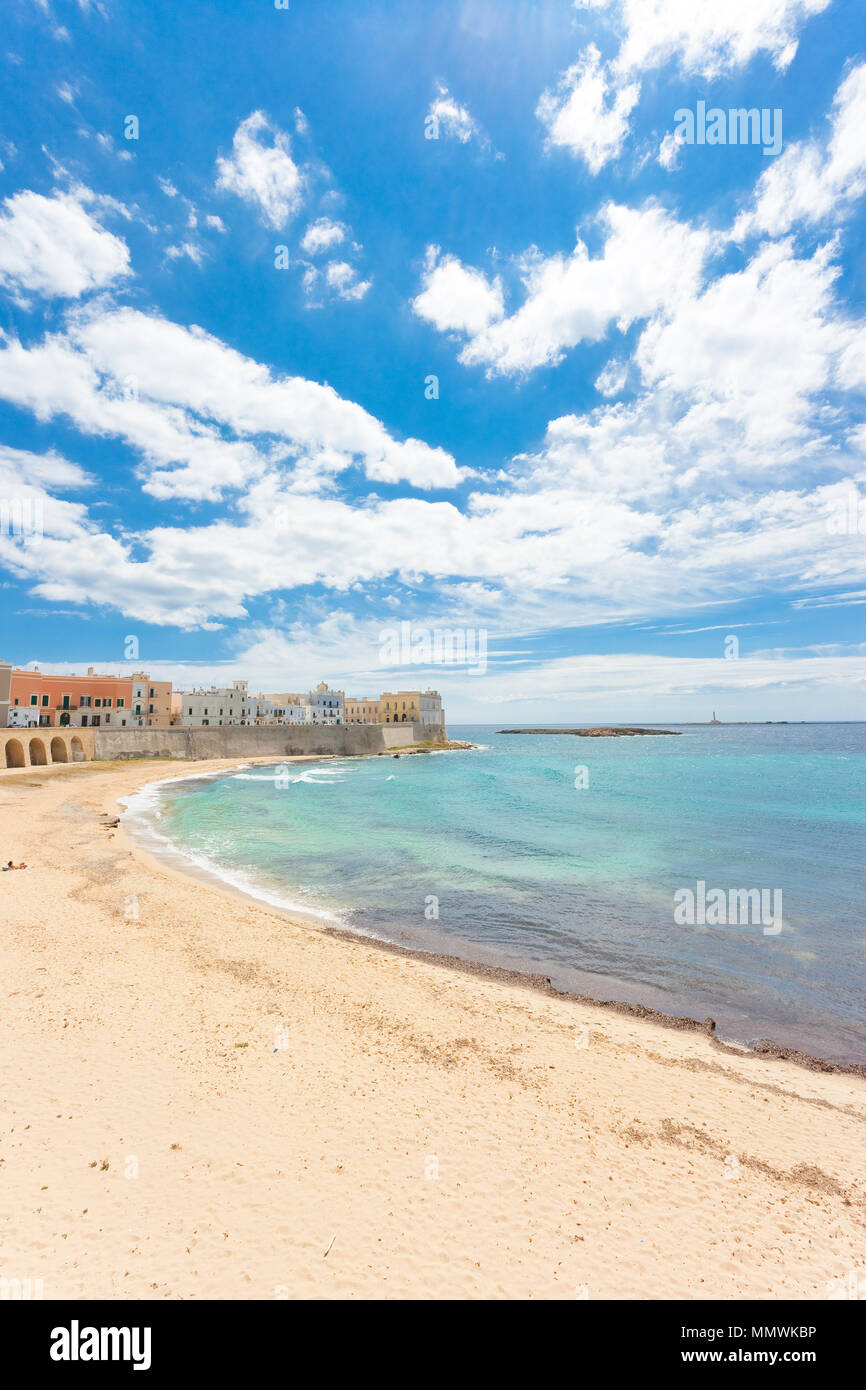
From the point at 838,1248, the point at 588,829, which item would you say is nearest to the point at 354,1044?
the point at 838,1248

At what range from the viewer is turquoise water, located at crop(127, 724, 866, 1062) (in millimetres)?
12781

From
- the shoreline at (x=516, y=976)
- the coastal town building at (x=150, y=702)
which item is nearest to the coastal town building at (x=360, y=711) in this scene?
the coastal town building at (x=150, y=702)

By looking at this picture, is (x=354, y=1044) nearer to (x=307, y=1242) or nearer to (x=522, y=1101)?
(x=522, y=1101)

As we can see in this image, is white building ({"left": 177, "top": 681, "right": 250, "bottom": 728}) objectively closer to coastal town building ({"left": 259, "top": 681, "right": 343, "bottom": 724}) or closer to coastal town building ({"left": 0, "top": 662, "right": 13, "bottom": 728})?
coastal town building ({"left": 259, "top": 681, "right": 343, "bottom": 724})

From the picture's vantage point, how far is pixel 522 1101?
7.61 meters

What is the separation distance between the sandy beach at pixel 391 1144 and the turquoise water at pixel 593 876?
8.53 ft

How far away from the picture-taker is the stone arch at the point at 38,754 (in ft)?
185

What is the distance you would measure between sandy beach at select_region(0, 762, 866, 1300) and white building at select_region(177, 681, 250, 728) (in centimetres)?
8299
